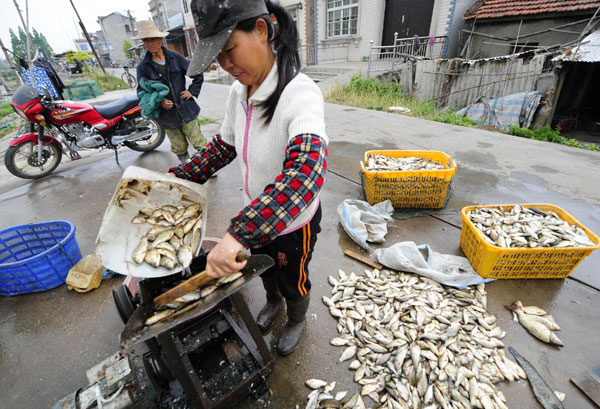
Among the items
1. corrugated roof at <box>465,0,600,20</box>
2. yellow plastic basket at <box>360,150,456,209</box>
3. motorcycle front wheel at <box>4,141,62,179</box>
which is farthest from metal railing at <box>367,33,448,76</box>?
motorcycle front wheel at <box>4,141,62,179</box>

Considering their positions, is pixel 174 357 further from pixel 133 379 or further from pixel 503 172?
pixel 503 172

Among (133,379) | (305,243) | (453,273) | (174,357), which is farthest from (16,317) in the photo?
(453,273)

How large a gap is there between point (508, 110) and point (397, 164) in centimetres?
641

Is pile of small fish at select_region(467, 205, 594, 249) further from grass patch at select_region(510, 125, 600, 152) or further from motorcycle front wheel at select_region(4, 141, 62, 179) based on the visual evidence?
motorcycle front wheel at select_region(4, 141, 62, 179)

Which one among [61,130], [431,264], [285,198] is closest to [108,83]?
[61,130]

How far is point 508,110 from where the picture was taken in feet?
24.5

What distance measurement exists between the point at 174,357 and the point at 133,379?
392 mm

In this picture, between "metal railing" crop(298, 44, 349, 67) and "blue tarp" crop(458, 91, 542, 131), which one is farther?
"metal railing" crop(298, 44, 349, 67)

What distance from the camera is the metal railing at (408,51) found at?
10.1 metres

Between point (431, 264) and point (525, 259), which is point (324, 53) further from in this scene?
point (525, 259)

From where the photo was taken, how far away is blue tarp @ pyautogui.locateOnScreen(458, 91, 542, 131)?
7180mm

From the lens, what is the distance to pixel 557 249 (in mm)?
2127

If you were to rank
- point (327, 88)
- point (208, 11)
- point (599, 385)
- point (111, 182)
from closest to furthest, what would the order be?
point (208, 11) → point (599, 385) → point (111, 182) → point (327, 88)

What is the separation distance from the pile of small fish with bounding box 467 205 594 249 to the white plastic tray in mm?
2339
